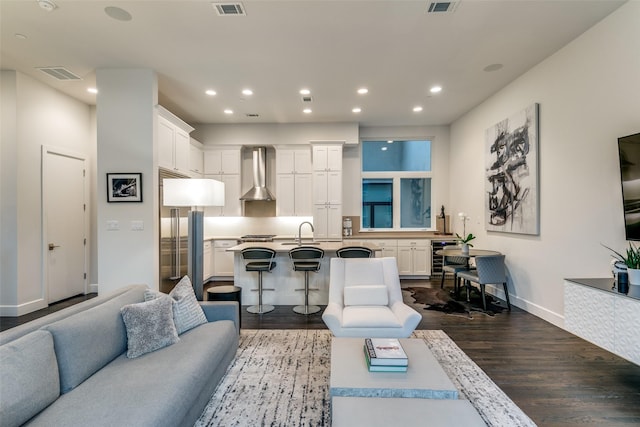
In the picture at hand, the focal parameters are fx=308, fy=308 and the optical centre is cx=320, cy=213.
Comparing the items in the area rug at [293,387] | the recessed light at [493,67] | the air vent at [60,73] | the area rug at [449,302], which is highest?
the recessed light at [493,67]

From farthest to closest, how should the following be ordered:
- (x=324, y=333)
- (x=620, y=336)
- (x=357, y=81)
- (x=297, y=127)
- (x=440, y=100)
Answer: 1. (x=297, y=127)
2. (x=440, y=100)
3. (x=357, y=81)
4. (x=324, y=333)
5. (x=620, y=336)

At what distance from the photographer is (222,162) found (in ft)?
21.9

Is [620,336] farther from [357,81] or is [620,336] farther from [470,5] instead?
[357,81]

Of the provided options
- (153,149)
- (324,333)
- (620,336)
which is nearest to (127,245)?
(153,149)

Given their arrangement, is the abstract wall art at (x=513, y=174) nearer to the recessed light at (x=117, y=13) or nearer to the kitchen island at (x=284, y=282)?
the kitchen island at (x=284, y=282)

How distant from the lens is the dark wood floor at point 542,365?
2160mm

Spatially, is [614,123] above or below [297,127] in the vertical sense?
below

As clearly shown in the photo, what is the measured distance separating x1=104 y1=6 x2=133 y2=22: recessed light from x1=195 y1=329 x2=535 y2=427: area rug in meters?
3.47

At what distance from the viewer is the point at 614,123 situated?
9.93 ft

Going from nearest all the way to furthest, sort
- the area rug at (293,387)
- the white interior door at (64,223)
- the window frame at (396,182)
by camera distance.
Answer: the area rug at (293,387)
the white interior door at (64,223)
the window frame at (396,182)

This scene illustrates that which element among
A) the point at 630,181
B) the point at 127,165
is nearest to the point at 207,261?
the point at 127,165

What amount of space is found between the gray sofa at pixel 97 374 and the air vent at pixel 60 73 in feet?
11.9

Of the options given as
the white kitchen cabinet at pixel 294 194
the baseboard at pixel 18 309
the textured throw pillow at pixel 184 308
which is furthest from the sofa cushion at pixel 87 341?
the white kitchen cabinet at pixel 294 194

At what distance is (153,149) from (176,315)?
2.58m
